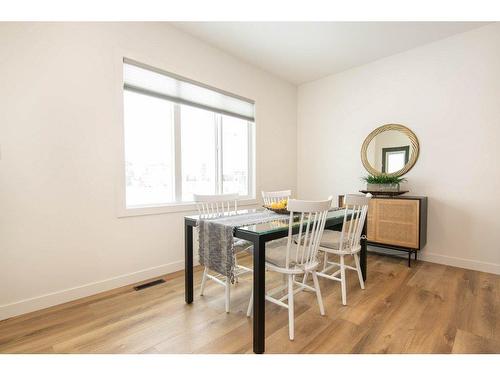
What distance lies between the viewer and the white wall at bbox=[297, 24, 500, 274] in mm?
2832

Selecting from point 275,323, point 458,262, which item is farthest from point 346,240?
point 458,262

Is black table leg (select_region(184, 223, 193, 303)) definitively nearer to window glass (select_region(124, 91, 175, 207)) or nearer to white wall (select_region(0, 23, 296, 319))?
white wall (select_region(0, 23, 296, 319))

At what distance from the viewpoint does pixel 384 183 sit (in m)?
3.30

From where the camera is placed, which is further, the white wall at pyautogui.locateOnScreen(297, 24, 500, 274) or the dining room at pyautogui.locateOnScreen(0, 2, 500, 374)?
the white wall at pyautogui.locateOnScreen(297, 24, 500, 274)

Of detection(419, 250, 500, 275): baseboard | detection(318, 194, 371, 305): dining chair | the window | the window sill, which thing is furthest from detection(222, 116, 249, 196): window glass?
detection(419, 250, 500, 275): baseboard

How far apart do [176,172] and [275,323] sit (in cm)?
194

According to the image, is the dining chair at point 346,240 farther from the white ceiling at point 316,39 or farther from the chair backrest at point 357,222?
the white ceiling at point 316,39

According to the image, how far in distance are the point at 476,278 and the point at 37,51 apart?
455cm

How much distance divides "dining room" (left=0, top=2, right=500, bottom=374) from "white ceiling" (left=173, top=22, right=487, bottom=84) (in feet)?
0.08

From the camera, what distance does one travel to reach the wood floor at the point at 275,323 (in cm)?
158

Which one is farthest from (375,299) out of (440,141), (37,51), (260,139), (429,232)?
(37,51)

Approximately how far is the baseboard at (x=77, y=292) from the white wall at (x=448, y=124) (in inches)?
116

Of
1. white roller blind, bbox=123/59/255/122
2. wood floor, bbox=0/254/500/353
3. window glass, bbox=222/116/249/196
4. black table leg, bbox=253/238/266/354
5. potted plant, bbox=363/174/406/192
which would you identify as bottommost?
wood floor, bbox=0/254/500/353

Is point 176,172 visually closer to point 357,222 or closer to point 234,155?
point 234,155
